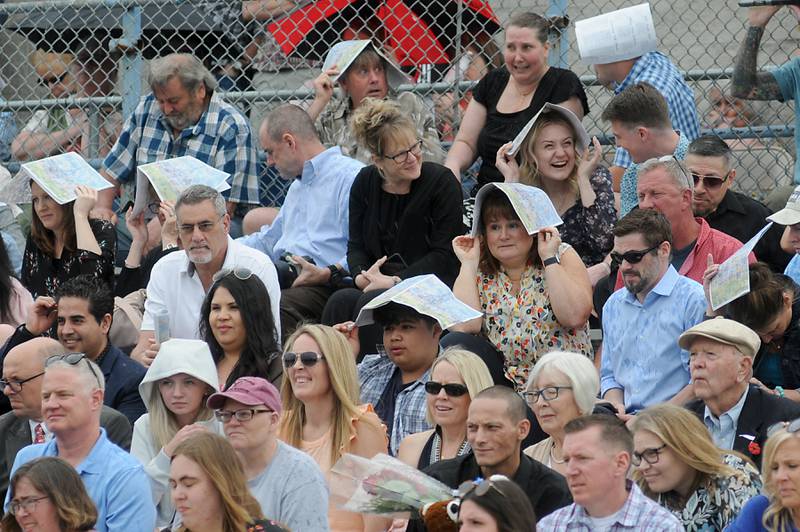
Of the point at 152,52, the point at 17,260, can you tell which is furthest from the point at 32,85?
the point at 17,260

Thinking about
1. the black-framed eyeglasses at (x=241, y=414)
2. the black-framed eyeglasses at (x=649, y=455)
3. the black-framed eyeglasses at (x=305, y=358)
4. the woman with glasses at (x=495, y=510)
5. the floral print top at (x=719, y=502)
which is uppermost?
the woman with glasses at (x=495, y=510)

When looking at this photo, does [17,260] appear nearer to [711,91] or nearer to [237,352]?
[237,352]

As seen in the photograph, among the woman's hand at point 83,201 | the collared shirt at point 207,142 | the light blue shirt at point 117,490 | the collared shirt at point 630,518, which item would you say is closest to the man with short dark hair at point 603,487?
the collared shirt at point 630,518

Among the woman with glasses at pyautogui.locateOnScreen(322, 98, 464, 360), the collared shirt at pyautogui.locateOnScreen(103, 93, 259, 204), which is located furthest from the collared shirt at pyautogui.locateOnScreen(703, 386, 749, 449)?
the collared shirt at pyautogui.locateOnScreen(103, 93, 259, 204)

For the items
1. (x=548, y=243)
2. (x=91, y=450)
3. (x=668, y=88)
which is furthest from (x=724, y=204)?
(x=91, y=450)

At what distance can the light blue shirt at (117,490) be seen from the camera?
655 cm

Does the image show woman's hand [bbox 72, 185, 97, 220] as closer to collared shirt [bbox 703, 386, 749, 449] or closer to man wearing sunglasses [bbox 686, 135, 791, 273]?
man wearing sunglasses [bbox 686, 135, 791, 273]

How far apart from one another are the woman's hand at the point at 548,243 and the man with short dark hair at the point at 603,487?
2.07 metres

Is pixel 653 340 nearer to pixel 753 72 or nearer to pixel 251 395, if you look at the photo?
pixel 251 395

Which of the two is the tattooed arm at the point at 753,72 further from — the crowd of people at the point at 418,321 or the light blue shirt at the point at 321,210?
the light blue shirt at the point at 321,210

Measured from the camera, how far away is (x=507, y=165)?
8961mm

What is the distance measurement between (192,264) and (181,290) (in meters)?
0.15

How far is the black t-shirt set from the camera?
30.8 ft

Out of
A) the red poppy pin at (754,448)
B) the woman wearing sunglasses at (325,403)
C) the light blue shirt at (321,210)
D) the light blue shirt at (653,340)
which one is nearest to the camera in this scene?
the red poppy pin at (754,448)
